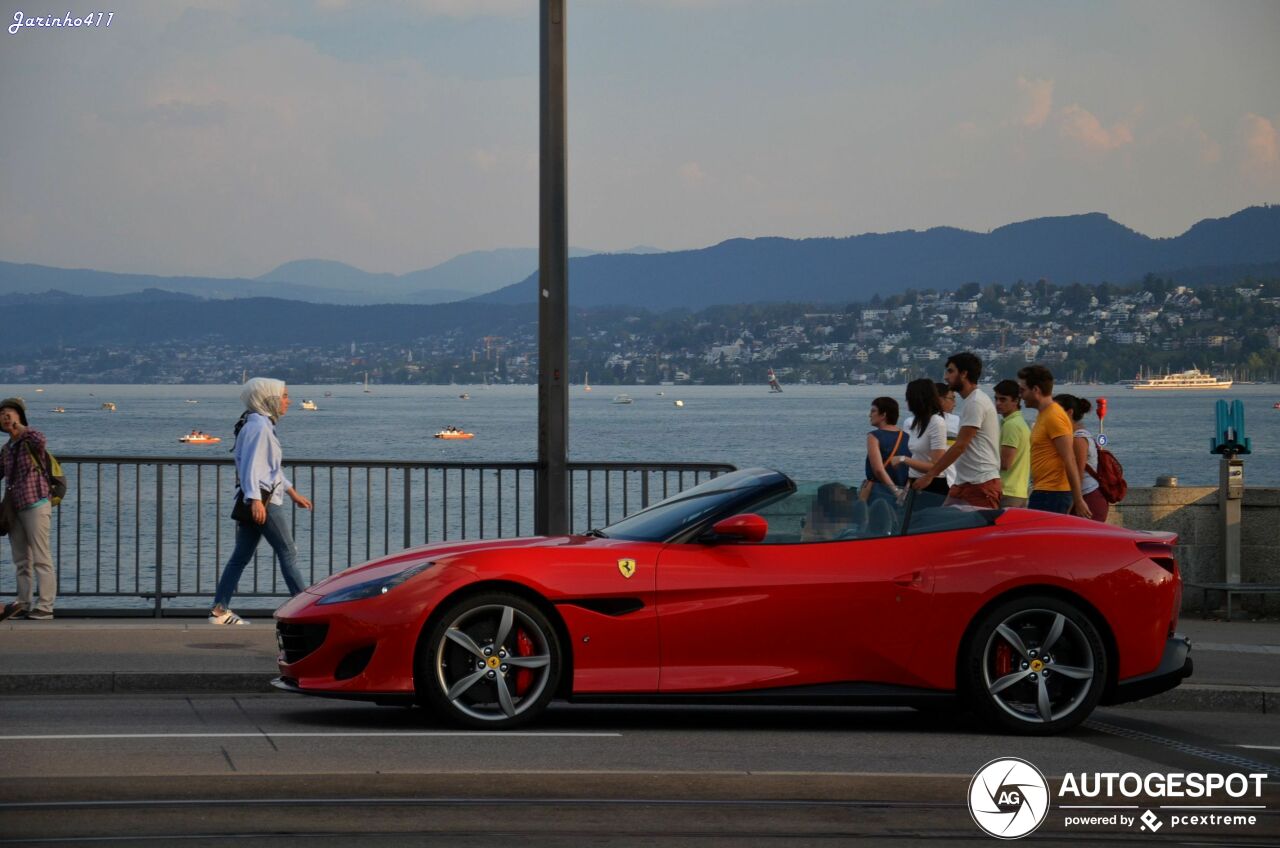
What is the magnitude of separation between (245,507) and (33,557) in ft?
6.23

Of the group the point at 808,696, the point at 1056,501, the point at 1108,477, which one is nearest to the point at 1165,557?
the point at 808,696

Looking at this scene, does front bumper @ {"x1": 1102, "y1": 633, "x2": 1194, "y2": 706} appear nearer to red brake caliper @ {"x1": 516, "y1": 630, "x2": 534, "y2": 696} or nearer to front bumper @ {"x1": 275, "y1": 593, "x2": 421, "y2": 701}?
red brake caliper @ {"x1": 516, "y1": 630, "x2": 534, "y2": 696}

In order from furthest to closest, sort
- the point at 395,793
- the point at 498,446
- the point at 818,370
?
the point at 818,370 < the point at 498,446 < the point at 395,793

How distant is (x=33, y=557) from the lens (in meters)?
12.6

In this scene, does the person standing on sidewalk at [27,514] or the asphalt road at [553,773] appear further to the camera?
the person standing on sidewalk at [27,514]

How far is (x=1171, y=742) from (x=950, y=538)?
1506 mm

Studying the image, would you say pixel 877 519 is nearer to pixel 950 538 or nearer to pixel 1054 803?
pixel 950 538

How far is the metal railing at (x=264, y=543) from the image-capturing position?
1314cm

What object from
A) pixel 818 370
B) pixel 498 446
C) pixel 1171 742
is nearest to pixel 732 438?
pixel 498 446

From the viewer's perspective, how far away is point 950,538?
8.21 m

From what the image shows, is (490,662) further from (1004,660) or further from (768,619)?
(1004,660)

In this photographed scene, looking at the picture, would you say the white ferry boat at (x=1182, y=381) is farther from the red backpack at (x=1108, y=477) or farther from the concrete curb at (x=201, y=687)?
the concrete curb at (x=201, y=687)

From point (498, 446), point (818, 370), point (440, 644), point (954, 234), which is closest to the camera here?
point (440, 644)

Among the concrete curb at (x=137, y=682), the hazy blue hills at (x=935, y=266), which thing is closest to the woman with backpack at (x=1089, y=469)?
the concrete curb at (x=137, y=682)
